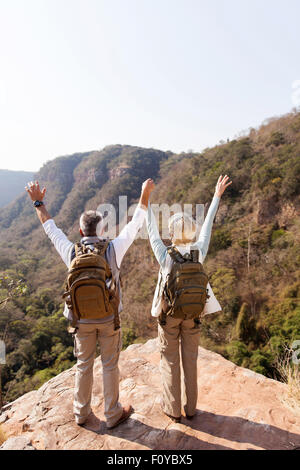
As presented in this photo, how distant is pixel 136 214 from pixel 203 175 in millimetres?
25146

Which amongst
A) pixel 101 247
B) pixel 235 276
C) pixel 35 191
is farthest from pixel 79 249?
pixel 235 276

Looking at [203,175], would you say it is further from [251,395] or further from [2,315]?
[251,395]

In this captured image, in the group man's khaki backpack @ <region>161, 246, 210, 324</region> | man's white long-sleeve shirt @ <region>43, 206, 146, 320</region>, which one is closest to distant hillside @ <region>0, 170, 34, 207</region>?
man's white long-sleeve shirt @ <region>43, 206, 146, 320</region>

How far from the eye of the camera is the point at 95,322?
1.74 metres

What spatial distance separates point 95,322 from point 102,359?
32 centimetres

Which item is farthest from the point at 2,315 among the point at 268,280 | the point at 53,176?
the point at 53,176

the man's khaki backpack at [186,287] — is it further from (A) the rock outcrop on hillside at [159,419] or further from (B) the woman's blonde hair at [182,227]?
(A) the rock outcrop on hillside at [159,419]

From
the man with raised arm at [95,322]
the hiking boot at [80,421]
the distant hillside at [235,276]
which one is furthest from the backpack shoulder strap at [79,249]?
the distant hillside at [235,276]

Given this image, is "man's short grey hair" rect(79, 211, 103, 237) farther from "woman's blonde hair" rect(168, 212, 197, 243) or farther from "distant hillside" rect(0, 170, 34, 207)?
"distant hillside" rect(0, 170, 34, 207)

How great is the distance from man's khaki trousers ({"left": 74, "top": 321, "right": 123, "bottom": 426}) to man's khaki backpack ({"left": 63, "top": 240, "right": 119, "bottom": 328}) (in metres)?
0.15

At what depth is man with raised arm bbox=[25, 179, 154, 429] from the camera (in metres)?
1.75

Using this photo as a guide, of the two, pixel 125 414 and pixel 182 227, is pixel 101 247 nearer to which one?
pixel 182 227

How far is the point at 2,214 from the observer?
6925 centimetres

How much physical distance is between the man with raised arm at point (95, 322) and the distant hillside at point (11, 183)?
114 meters
